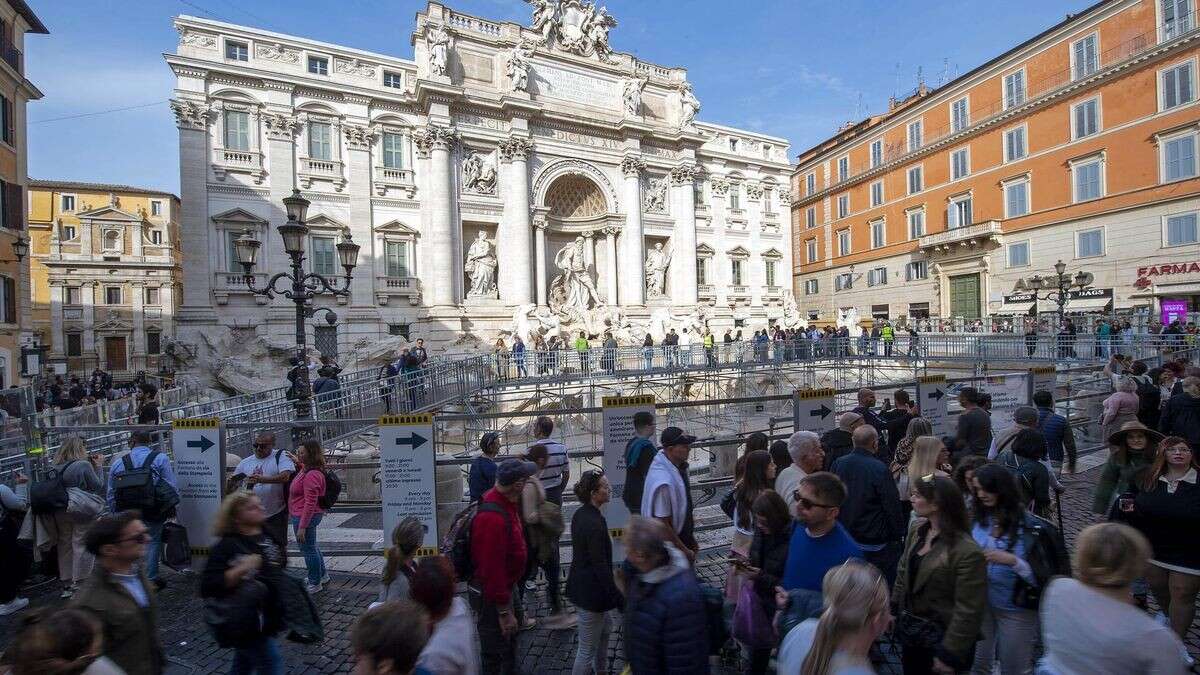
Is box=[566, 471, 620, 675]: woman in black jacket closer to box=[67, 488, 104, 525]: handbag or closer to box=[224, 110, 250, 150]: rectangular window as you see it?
box=[67, 488, 104, 525]: handbag

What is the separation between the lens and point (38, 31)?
2150 cm

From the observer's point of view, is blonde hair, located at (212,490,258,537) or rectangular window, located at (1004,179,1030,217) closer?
blonde hair, located at (212,490,258,537)

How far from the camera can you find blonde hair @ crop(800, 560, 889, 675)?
7.06 feet

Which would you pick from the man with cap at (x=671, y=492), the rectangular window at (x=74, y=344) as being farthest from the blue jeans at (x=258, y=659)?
the rectangular window at (x=74, y=344)

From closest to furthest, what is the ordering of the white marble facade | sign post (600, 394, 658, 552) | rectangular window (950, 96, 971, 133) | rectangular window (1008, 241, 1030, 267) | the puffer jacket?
the puffer jacket → sign post (600, 394, 658, 552) → the white marble facade → rectangular window (1008, 241, 1030, 267) → rectangular window (950, 96, 971, 133)

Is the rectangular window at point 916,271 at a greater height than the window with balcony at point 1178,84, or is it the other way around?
the window with balcony at point 1178,84

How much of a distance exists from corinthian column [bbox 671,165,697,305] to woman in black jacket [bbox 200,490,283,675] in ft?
98.7

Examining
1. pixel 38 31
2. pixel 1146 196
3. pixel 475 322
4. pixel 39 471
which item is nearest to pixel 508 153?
pixel 475 322

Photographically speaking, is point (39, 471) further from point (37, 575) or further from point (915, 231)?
point (915, 231)

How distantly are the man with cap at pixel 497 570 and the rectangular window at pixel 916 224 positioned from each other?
39.1 m

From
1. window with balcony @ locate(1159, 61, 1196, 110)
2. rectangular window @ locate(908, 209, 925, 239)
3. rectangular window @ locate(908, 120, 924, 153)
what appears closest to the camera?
window with balcony @ locate(1159, 61, 1196, 110)

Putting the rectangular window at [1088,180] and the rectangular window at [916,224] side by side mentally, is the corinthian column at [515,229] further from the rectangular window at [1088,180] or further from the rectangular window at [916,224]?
the rectangular window at [1088,180]

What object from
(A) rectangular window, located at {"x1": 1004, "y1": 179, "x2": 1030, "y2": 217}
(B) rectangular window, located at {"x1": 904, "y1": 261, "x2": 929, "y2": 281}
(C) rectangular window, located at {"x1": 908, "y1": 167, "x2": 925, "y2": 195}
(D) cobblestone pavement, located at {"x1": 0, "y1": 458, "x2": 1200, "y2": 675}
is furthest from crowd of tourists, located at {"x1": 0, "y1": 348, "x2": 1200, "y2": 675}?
(C) rectangular window, located at {"x1": 908, "y1": 167, "x2": 925, "y2": 195}

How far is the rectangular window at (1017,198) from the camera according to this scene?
30.3m
